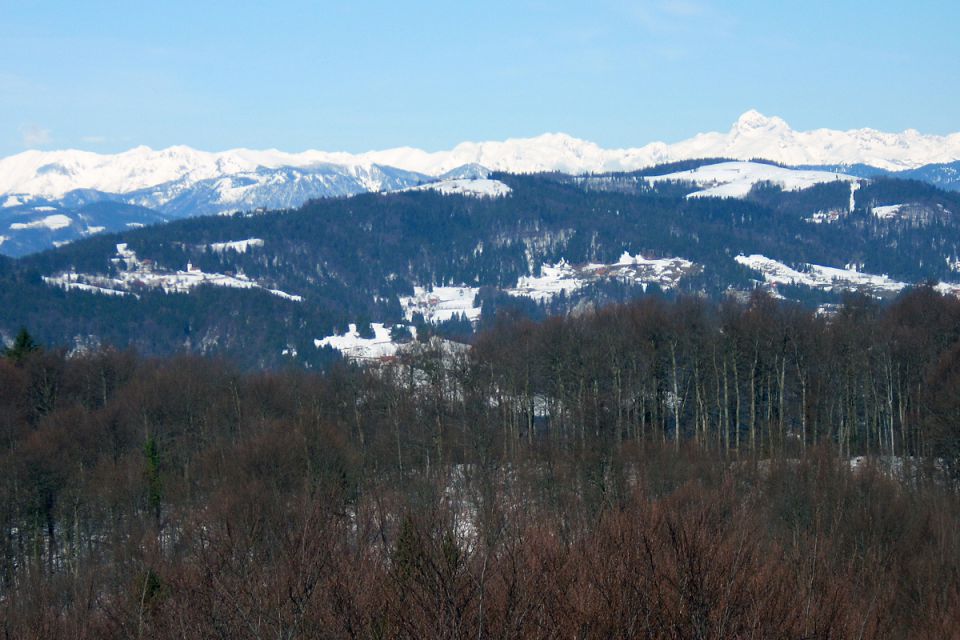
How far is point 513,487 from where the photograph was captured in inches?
1740

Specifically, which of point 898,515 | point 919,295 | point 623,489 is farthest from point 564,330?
point 898,515

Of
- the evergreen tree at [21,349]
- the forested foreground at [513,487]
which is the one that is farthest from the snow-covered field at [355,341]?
the evergreen tree at [21,349]

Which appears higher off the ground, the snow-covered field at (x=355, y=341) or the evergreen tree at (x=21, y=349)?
the evergreen tree at (x=21, y=349)

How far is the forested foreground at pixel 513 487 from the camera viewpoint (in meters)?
16.5

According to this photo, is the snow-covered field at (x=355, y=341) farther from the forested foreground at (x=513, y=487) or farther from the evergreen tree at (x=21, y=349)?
the evergreen tree at (x=21, y=349)

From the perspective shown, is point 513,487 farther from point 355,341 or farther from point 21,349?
point 355,341

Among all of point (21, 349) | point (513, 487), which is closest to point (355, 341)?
point (21, 349)

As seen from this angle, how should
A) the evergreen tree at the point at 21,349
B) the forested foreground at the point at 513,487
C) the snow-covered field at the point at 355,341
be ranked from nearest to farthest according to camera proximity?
1. the forested foreground at the point at 513,487
2. the evergreen tree at the point at 21,349
3. the snow-covered field at the point at 355,341

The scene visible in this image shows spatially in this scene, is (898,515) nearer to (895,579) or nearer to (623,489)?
(895,579)

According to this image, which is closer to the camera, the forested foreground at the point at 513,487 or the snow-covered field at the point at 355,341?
the forested foreground at the point at 513,487

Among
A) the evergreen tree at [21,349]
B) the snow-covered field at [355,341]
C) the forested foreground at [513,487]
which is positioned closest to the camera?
the forested foreground at [513,487]

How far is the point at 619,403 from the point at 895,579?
126 ft

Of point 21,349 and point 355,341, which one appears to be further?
point 355,341

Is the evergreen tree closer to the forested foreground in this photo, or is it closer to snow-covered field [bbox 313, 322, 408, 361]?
the forested foreground
